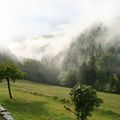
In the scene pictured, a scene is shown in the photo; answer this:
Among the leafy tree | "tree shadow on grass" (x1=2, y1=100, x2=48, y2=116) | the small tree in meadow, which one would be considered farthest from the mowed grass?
the small tree in meadow

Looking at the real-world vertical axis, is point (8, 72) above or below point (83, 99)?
above

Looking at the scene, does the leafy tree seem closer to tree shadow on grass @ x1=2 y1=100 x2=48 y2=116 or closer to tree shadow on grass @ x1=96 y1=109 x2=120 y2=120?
tree shadow on grass @ x1=2 y1=100 x2=48 y2=116

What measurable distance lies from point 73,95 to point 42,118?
10.2 metres

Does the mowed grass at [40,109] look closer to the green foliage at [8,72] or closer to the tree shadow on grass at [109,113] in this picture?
the tree shadow on grass at [109,113]

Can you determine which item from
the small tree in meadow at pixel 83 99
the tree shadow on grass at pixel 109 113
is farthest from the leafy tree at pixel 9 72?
the small tree in meadow at pixel 83 99

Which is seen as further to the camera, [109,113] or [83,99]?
[109,113]

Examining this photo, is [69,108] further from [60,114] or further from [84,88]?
[84,88]

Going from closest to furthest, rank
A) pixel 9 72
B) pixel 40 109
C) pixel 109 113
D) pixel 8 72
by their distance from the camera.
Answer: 1. pixel 40 109
2. pixel 109 113
3. pixel 8 72
4. pixel 9 72

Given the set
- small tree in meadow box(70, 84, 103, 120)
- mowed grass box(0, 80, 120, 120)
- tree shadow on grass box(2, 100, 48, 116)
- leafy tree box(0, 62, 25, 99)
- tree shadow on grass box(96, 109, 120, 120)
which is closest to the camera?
small tree in meadow box(70, 84, 103, 120)

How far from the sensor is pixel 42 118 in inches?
3686

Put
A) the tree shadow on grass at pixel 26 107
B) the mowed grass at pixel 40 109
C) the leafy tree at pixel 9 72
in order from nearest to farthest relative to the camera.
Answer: the mowed grass at pixel 40 109
the tree shadow on grass at pixel 26 107
the leafy tree at pixel 9 72

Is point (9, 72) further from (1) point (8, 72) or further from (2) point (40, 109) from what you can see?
(2) point (40, 109)

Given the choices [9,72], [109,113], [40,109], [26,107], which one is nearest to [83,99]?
[40,109]

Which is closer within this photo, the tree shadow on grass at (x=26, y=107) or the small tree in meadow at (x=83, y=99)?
the small tree in meadow at (x=83, y=99)
